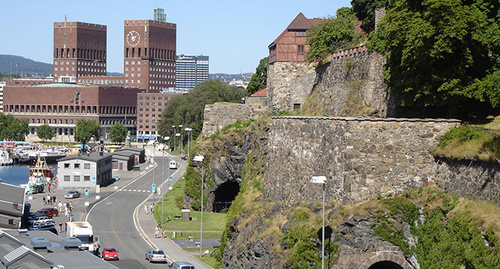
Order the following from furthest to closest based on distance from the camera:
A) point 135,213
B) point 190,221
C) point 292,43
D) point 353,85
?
1. point 135,213
2. point 190,221
3. point 292,43
4. point 353,85

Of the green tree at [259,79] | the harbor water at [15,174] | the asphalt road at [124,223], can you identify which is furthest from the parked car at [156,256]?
the harbor water at [15,174]

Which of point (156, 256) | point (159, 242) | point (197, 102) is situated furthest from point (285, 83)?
point (197, 102)

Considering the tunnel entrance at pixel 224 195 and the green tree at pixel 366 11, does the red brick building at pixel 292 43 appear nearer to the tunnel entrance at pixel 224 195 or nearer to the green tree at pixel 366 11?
the green tree at pixel 366 11

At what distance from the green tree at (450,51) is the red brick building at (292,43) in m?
29.8

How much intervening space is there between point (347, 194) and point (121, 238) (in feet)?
120

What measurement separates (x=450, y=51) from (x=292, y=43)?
3371 centimetres

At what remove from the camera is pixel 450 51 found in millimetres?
33125

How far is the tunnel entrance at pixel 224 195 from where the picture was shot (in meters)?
76.6

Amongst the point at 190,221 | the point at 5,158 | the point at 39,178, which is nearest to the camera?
the point at 190,221

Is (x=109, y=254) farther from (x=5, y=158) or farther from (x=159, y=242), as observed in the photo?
(x=5, y=158)

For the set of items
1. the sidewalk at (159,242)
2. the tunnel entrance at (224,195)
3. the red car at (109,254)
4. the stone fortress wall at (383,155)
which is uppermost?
the stone fortress wall at (383,155)

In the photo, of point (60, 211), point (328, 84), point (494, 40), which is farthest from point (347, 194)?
point (60, 211)

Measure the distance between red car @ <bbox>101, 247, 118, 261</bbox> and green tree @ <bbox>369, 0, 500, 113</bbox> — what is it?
92.7ft

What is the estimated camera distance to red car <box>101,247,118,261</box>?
5459 cm
